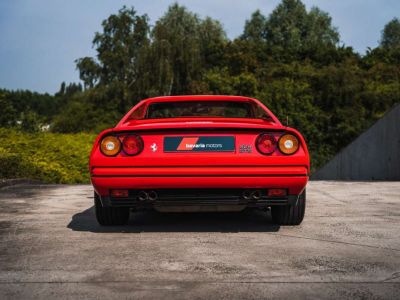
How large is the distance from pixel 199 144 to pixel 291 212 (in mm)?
1144

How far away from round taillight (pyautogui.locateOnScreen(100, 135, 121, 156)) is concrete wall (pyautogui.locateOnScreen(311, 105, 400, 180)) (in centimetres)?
1010

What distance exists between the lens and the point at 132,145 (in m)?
4.53

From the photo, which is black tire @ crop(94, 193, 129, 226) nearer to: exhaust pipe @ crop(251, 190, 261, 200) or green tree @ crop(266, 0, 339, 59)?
exhaust pipe @ crop(251, 190, 261, 200)

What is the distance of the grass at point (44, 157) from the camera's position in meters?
12.0

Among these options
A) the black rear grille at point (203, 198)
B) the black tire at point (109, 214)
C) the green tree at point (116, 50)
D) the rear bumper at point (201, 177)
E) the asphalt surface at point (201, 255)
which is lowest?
the asphalt surface at point (201, 255)

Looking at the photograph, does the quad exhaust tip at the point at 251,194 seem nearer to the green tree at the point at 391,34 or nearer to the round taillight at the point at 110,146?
the round taillight at the point at 110,146

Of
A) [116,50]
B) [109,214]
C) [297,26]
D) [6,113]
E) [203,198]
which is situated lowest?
[109,214]

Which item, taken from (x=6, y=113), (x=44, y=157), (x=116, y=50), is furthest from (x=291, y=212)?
(x=116, y=50)

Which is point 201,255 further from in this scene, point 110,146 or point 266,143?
point 110,146

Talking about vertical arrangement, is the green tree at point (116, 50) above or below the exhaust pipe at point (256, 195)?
above

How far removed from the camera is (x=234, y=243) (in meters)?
4.25

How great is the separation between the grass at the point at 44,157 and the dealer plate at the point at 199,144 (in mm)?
7399

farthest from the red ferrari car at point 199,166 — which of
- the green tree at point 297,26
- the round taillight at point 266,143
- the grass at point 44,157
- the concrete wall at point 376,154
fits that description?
the green tree at point 297,26

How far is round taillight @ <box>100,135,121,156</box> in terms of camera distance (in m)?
4.54
